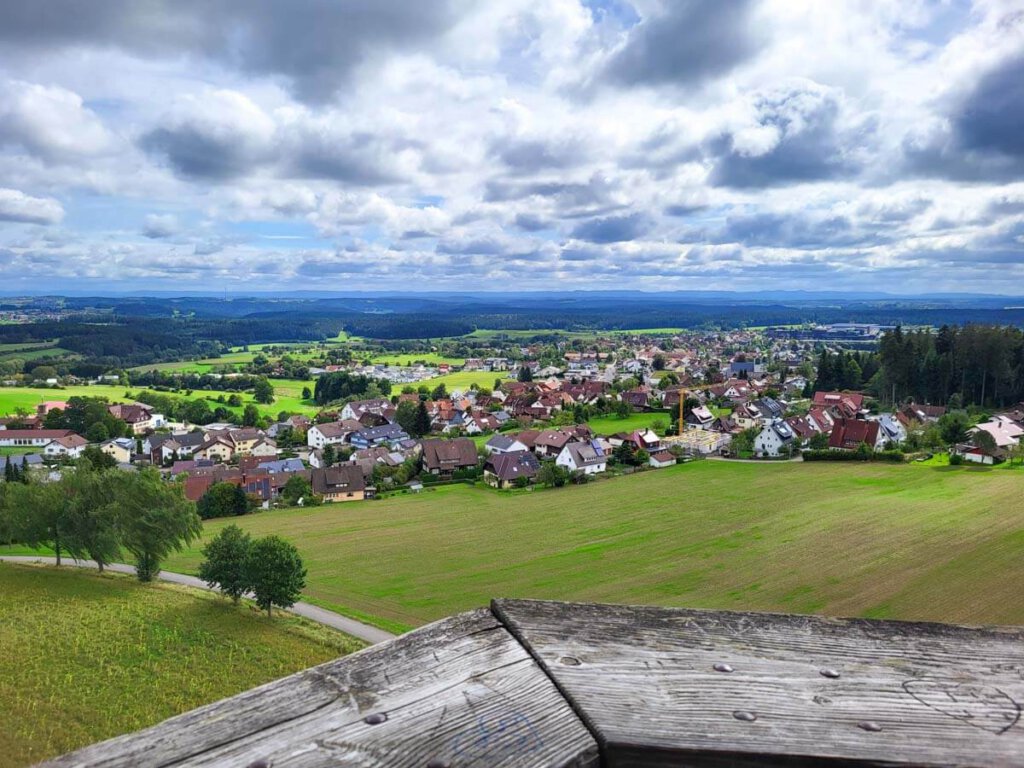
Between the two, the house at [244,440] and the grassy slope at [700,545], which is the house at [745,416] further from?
the house at [244,440]

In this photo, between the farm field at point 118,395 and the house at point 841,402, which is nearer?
the house at point 841,402

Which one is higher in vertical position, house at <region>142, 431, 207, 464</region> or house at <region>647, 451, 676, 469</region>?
house at <region>647, 451, 676, 469</region>

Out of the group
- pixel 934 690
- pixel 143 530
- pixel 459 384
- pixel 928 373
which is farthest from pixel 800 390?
pixel 934 690

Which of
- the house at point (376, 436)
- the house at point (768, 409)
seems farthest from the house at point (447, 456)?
the house at point (768, 409)

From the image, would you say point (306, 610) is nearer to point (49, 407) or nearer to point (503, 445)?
point (503, 445)

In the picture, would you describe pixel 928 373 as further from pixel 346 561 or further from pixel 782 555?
pixel 346 561

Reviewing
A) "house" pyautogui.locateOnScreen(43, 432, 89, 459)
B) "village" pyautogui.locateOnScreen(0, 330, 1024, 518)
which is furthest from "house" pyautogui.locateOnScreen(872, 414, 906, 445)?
"house" pyautogui.locateOnScreen(43, 432, 89, 459)

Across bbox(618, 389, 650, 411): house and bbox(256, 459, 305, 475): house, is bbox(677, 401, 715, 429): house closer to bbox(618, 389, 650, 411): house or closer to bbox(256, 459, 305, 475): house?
bbox(618, 389, 650, 411): house
